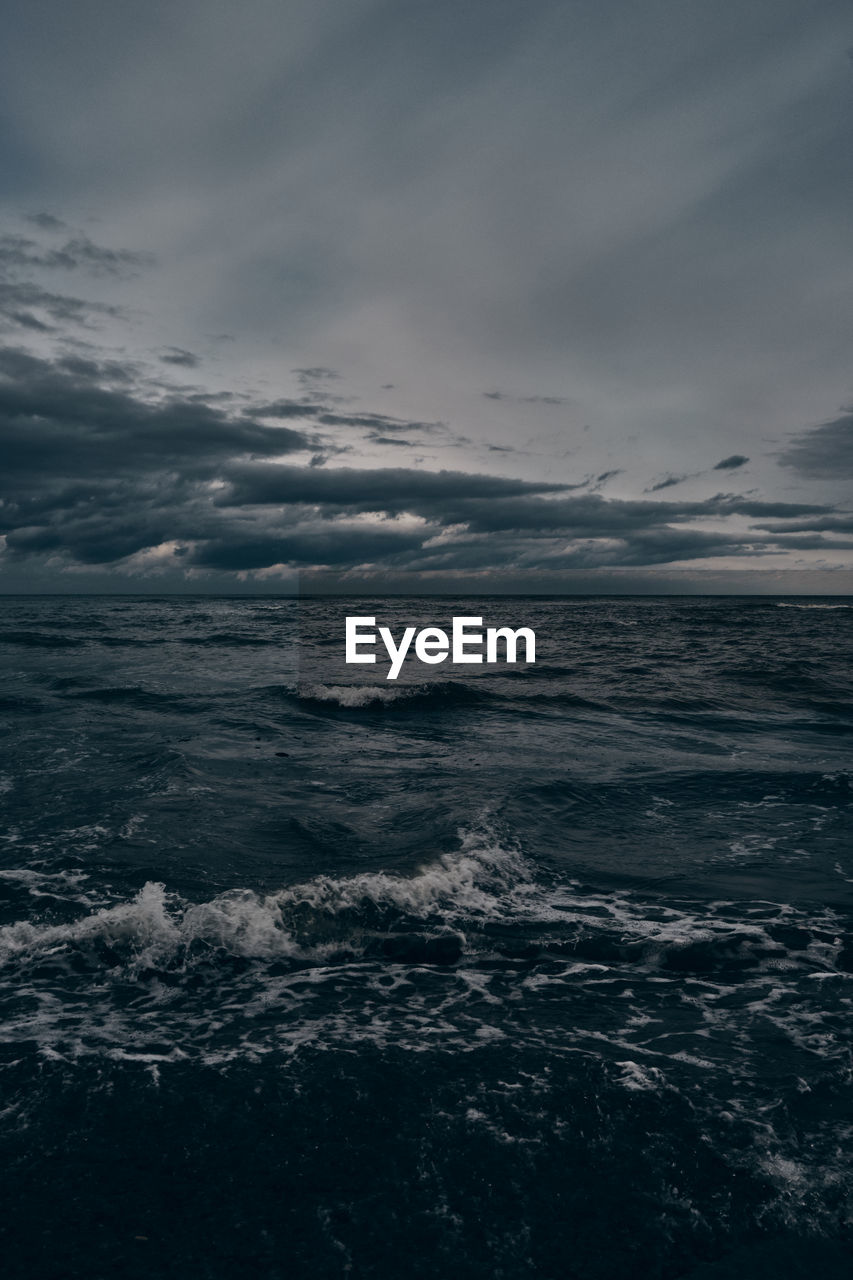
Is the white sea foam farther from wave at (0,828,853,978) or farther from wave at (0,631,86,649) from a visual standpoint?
wave at (0,631,86,649)

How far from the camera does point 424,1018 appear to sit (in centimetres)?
616

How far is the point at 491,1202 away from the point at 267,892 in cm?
492

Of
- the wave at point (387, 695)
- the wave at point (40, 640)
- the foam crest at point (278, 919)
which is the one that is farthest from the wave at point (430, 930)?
the wave at point (40, 640)

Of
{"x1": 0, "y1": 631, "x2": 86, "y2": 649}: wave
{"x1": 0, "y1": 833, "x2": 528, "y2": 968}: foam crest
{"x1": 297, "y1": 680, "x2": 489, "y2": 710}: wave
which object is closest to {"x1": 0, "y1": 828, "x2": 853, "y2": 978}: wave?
{"x1": 0, "y1": 833, "x2": 528, "y2": 968}: foam crest

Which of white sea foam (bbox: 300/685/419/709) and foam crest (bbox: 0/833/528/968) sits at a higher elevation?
white sea foam (bbox: 300/685/419/709)

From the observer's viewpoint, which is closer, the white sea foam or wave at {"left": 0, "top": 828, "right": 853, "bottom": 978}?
wave at {"left": 0, "top": 828, "right": 853, "bottom": 978}

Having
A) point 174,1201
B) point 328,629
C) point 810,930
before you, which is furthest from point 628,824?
point 328,629

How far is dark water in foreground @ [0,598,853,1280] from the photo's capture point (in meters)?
4.10

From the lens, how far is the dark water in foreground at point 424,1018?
161 inches

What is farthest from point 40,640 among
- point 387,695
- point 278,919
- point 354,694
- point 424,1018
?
point 424,1018

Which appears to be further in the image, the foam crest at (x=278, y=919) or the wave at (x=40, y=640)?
the wave at (x=40, y=640)

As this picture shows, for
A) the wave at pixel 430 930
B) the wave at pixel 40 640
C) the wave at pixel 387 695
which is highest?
the wave at pixel 40 640

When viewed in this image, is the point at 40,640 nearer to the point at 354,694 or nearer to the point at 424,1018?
the point at 354,694

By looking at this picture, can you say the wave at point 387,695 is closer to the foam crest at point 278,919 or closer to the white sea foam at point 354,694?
the white sea foam at point 354,694
